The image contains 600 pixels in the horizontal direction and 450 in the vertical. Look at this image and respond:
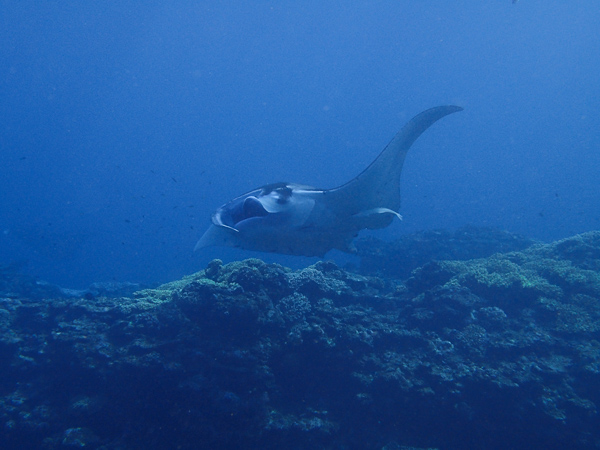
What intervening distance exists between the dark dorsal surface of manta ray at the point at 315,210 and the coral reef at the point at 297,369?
4.89 ft

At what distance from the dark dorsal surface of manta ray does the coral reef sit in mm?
1489

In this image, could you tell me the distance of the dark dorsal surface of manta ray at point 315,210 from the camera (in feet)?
15.6

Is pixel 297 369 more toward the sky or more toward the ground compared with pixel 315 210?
more toward the ground

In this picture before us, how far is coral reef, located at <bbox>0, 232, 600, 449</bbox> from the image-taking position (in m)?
5.02

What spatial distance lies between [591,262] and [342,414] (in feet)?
25.6

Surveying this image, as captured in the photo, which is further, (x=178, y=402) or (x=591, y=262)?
(x=591, y=262)

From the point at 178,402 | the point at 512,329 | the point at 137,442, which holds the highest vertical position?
the point at 512,329

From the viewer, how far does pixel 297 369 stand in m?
5.88

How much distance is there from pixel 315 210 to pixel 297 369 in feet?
9.65

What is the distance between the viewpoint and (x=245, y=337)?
19.3 feet

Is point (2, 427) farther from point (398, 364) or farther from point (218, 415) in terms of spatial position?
point (398, 364)

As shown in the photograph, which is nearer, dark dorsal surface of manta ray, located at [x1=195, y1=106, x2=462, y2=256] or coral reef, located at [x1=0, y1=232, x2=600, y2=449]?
dark dorsal surface of manta ray, located at [x1=195, y1=106, x2=462, y2=256]

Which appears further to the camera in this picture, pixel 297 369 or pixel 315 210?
pixel 297 369

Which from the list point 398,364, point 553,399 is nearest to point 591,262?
point 553,399
